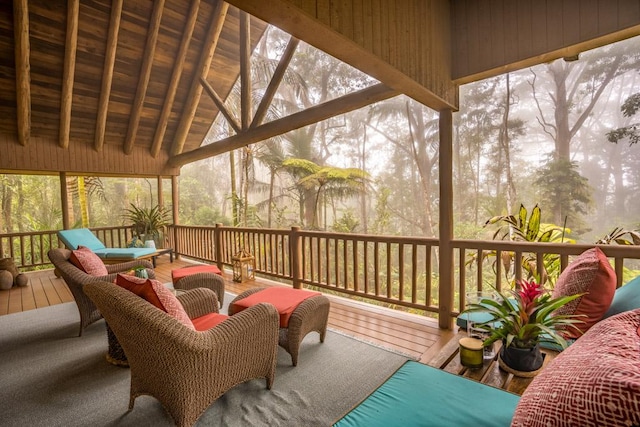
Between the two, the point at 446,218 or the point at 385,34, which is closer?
the point at 385,34

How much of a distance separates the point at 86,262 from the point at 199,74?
455 centimetres

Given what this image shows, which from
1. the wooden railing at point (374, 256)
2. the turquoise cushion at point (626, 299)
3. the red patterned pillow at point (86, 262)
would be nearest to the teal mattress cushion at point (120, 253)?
the wooden railing at point (374, 256)

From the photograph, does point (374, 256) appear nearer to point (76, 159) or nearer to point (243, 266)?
point (243, 266)

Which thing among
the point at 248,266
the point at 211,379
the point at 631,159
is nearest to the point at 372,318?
the point at 211,379

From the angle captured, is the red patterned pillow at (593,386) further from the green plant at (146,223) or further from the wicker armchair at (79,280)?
the green plant at (146,223)

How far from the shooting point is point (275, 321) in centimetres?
193

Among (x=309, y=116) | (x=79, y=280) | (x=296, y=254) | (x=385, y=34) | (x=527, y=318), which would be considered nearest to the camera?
(x=527, y=318)

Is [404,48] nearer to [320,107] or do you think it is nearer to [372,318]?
[320,107]

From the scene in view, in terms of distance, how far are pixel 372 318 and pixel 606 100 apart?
11.3 meters

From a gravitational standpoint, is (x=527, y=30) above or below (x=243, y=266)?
above

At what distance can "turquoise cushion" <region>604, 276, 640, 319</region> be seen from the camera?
141cm

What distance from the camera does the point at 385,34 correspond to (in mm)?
1978

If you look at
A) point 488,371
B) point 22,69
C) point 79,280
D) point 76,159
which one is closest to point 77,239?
point 76,159

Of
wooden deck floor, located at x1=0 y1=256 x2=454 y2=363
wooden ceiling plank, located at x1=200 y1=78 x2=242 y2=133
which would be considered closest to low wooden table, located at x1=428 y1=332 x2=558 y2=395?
wooden deck floor, located at x1=0 y1=256 x2=454 y2=363
